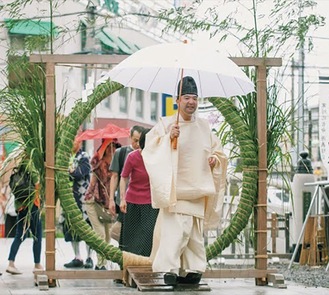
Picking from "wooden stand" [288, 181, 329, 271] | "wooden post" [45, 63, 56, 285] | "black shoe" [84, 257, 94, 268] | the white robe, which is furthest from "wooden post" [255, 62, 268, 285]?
"wooden stand" [288, 181, 329, 271]

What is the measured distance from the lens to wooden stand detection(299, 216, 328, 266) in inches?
563

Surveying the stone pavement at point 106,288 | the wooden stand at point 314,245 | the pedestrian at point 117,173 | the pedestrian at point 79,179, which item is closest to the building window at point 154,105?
the wooden stand at point 314,245

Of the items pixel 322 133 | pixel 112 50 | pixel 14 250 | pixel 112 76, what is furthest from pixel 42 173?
pixel 112 50

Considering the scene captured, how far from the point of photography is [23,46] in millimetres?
11195

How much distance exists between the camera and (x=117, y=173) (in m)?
12.2

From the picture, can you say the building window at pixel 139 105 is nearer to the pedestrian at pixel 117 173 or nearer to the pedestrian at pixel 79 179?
the pedestrian at pixel 79 179

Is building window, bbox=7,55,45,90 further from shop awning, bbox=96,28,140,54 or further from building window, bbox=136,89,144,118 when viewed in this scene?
building window, bbox=136,89,144,118

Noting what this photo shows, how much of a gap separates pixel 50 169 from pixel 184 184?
4.85ft

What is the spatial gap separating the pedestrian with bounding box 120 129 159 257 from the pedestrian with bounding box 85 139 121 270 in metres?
1.51

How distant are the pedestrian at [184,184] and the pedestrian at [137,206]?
1.23 meters

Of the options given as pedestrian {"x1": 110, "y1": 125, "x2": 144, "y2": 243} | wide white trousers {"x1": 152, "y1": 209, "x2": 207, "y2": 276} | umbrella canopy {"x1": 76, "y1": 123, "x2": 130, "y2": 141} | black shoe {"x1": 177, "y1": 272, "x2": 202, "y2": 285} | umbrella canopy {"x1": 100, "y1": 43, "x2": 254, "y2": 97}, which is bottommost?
black shoe {"x1": 177, "y1": 272, "x2": 202, "y2": 285}

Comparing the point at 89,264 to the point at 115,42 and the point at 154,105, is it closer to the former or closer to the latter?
the point at 115,42

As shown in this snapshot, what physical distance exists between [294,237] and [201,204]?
6351 millimetres

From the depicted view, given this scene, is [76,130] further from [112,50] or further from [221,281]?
[112,50]
